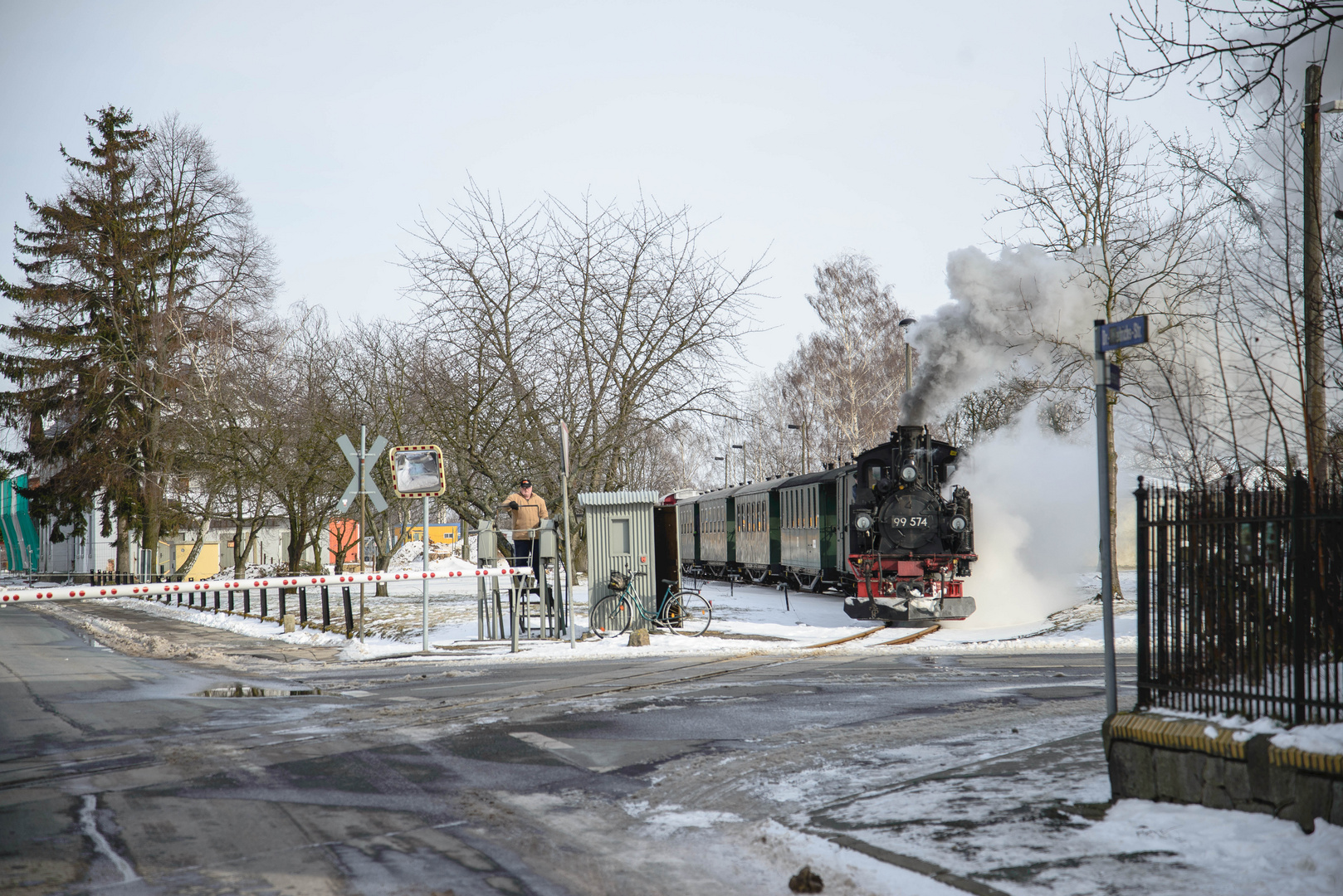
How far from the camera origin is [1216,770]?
5.11m

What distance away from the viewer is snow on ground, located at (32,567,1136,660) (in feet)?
47.3

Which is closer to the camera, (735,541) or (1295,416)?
(1295,416)

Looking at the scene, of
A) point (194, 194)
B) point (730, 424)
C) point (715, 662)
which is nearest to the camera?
point (715, 662)

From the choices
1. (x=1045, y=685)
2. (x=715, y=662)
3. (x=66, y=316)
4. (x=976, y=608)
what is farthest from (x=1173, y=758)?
(x=66, y=316)

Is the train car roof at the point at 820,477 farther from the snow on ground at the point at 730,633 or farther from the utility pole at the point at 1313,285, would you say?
the utility pole at the point at 1313,285

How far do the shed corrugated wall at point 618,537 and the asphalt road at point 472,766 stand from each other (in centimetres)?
385

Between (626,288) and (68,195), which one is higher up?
(68,195)

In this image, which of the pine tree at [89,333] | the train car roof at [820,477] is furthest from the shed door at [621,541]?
the pine tree at [89,333]

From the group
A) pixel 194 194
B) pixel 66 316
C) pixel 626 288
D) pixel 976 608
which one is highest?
pixel 194 194

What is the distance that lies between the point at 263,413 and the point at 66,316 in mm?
12908

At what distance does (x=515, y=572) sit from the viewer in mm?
14898

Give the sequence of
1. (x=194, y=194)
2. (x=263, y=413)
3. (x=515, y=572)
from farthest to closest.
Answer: (x=194, y=194), (x=263, y=413), (x=515, y=572)

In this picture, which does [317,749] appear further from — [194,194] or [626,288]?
[194,194]

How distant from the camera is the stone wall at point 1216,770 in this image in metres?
4.62
